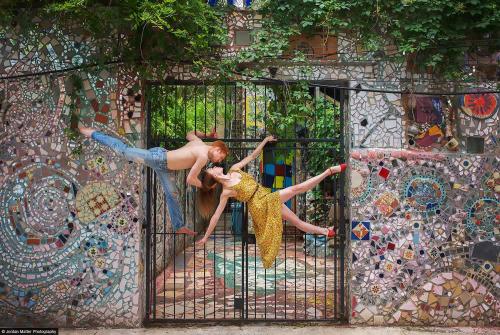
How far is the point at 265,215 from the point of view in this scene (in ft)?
19.8

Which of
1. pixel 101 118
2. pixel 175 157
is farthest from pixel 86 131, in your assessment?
pixel 175 157

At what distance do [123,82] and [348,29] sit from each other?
9.26ft

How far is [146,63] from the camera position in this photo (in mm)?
6379

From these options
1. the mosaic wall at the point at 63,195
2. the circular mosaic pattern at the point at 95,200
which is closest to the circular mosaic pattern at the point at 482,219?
the mosaic wall at the point at 63,195

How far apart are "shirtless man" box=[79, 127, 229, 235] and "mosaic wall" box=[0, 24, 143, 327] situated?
1.44ft

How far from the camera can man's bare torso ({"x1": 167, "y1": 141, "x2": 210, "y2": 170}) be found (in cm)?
588

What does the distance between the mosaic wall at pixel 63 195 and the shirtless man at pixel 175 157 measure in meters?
0.44

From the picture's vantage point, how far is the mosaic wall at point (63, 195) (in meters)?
6.45

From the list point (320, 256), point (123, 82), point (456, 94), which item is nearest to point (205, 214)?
point (123, 82)

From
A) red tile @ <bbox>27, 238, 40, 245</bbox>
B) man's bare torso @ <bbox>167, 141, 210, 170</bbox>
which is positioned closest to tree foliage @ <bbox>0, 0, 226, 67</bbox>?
man's bare torso @ <bbox>167, 141, 210, 170</bbox>

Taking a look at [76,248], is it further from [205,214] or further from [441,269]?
[441,269]

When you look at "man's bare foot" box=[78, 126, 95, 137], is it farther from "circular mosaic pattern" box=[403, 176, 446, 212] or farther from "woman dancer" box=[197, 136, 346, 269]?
"circular mosaic pattern" box=[403, 176, 446, 212]

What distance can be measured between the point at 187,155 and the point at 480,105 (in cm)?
363

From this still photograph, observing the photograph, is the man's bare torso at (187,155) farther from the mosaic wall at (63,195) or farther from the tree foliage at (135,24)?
the tree foliage at (135,24)
